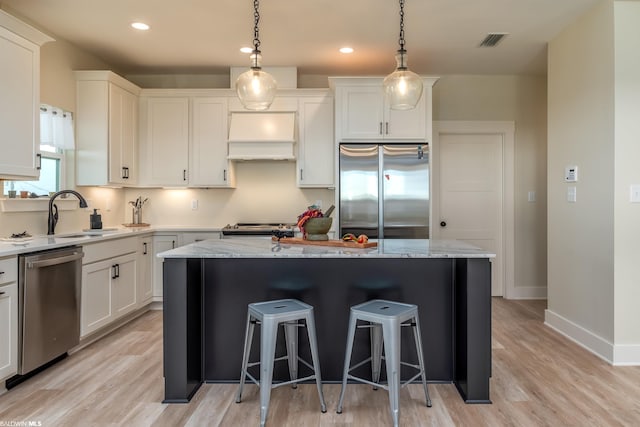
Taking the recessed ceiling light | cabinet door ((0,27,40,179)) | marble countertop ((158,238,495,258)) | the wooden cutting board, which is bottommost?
marble countertop ((158,238,495,258))

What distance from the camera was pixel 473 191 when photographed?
204 inches

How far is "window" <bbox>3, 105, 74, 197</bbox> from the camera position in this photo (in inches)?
145

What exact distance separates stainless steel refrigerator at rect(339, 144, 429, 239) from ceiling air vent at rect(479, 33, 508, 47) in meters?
1.22

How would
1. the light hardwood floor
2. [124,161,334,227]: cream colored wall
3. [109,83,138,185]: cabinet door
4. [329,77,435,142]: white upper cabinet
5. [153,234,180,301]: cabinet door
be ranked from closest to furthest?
the light hardwood floor
[109,83,138,185]: cabinet door
[329,77,435,142]: white upper cabinet
[153,234,180,301]: cabinet door
[124,161,334,227]: cream colored wall

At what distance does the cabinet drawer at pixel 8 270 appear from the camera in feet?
8.13

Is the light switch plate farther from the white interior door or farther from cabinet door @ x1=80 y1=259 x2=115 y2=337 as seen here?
cabinet door @ x1=80 y1=259 x2=115 y2=337

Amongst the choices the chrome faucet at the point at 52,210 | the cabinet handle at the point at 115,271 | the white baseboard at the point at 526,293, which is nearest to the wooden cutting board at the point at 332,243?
the cabinet handle at the point at 115,271

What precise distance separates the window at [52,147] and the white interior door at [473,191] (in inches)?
159

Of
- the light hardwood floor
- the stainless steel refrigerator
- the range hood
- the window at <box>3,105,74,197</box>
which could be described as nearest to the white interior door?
the stainless steel refrigerator

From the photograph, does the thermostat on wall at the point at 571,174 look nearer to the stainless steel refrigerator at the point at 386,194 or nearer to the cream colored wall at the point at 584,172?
the cream colored wall at the point at 584,172

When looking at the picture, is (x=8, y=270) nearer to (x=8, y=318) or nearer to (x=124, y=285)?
(x=8, y=318)

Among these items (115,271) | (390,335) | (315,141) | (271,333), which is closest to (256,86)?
(271,333)

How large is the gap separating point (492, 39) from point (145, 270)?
4.14m

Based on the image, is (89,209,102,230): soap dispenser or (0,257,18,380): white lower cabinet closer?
(0,257,18,380): white lower cabinet
